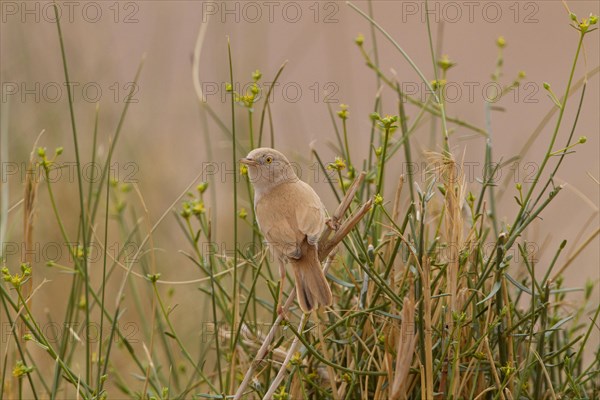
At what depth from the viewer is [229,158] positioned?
202 inches

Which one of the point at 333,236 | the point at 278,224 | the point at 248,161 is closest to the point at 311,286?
the point at 333,236

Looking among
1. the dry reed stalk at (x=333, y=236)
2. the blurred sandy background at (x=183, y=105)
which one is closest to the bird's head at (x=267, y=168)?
the dry reed stalk at (x=333, y=236)

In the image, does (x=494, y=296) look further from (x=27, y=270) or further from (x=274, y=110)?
(x=274, y=110)

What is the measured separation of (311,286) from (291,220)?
0.78 ft

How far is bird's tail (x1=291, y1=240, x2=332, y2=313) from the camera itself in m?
2.06

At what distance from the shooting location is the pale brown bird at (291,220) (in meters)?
2.09

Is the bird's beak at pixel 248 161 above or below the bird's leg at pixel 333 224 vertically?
above

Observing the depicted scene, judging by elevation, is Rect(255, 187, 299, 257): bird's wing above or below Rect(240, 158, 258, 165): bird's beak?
below

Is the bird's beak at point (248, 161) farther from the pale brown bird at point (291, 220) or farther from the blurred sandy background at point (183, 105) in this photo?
the blurred sandy background at point (183, 105)

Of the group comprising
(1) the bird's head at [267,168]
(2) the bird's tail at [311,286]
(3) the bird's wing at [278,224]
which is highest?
(1) the bird's head at [267,168]

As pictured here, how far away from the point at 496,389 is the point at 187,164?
11.4 feet

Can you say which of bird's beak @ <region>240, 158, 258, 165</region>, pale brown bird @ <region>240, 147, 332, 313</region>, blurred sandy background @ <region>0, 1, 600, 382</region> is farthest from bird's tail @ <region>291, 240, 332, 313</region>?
blurred sandy background @ <region>0, 1, 600, 382</region>

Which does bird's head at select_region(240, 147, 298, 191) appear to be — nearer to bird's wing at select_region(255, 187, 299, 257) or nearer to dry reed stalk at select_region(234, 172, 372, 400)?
bird's wing at select_region(255, 187, 299, 257)

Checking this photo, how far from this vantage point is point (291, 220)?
7.41ft
